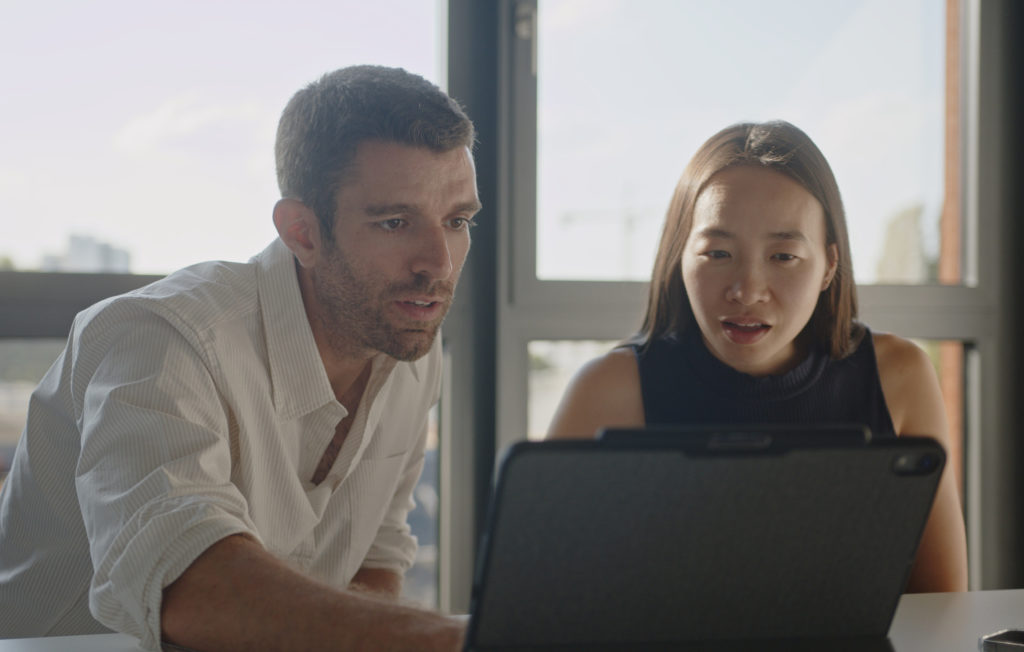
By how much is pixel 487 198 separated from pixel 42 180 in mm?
866

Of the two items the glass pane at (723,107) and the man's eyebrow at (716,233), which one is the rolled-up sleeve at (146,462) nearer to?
the man's eyebrow at (716,233)

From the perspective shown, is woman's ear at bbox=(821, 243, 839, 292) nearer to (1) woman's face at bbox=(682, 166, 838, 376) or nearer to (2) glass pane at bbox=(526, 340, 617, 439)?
(1) woman's face at bbox=(682, 166, 838, 376)

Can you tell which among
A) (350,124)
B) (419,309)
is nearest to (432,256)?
(419,309)

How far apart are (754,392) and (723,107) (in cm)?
93

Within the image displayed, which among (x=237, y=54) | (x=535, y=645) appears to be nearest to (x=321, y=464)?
(x=535, y=645)

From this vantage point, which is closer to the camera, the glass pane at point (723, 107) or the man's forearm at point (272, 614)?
the man's forearm at point (272, 614)

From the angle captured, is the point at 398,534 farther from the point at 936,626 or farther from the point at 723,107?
the point at 723,107

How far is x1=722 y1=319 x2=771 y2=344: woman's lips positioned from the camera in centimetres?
120

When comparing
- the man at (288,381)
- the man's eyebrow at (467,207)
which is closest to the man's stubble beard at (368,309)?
the man at (288,381)

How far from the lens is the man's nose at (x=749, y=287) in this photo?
1173 millimetres

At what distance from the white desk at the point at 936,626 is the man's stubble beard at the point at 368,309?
51 centimetres

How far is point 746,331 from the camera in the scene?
3.96 feet

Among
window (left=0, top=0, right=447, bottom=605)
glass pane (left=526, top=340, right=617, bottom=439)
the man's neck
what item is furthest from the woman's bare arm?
window (left=0, top=0, right=447, bottom=605)

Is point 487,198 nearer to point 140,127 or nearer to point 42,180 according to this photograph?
point 140,127
